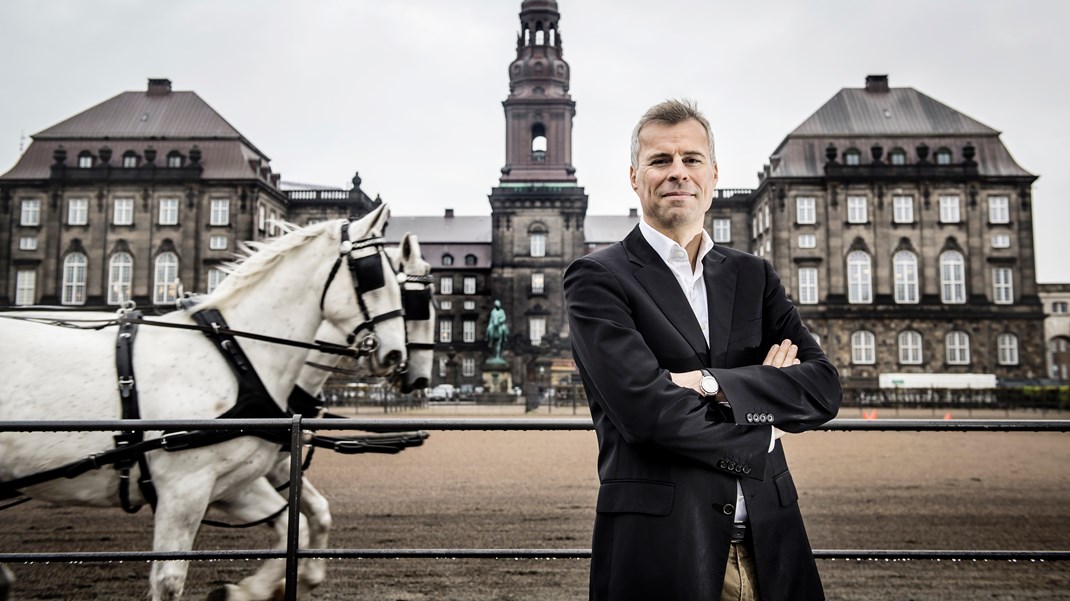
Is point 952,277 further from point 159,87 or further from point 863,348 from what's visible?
point 159,87

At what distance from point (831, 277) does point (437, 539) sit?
49139 mm

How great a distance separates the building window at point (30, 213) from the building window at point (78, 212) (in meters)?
2.24

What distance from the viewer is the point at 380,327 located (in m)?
4.10

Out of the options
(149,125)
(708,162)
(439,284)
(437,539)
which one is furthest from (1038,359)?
(149,125)

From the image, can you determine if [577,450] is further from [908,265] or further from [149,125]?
[149,125]

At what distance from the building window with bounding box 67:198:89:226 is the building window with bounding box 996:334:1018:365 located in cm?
6377

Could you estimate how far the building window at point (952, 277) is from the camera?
51344 millimetres

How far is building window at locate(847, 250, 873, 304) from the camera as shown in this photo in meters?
51.1

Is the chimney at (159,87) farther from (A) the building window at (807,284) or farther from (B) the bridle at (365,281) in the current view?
(B) the bridle at (365,281)

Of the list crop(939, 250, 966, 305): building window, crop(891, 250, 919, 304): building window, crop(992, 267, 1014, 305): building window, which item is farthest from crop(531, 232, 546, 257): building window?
crop(992, 267, 1014, 305): building window

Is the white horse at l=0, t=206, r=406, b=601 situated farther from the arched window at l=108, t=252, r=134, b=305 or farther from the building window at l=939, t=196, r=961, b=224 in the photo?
the arched window at l=108, t=252, r=134, b=305

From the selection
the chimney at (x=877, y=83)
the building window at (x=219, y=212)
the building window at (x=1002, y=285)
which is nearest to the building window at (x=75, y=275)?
the building window at (x=219, y=212)

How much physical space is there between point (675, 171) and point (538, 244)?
59.0m

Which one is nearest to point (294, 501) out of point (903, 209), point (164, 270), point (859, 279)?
point (859, 279)
